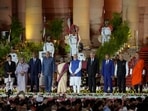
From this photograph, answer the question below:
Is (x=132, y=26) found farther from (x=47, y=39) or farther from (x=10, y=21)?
(x=10, y=21)

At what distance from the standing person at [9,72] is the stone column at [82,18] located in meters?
9.57

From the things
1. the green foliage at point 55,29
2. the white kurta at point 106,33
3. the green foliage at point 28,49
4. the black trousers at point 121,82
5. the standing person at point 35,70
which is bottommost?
the black trousers at point 121,82

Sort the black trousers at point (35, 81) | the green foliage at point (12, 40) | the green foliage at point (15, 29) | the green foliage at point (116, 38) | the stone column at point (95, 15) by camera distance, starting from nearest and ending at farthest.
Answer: the black trousers at point (35, 81)
the green foliage at point (116, 38)
the green foliage at point (12, 40)
the green foliage at point (15, 29)
the stone column at point (95, 15)

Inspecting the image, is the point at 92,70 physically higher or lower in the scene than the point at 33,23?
lower

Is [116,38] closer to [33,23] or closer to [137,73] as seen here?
[137,73]

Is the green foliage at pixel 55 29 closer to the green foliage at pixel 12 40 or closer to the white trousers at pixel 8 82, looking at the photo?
the green foliage at pixel 12 40

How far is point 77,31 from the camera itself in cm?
3909

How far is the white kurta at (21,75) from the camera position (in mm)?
32688

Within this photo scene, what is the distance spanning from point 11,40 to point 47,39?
2358mm

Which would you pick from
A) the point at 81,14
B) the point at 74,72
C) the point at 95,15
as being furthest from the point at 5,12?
the point at 74,72

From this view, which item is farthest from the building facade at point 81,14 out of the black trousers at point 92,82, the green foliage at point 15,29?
the black trousers at point 92,82

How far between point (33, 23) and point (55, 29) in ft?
6.48

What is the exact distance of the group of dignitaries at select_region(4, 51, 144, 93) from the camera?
106 ft

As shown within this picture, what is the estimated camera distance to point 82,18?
41.9 m
